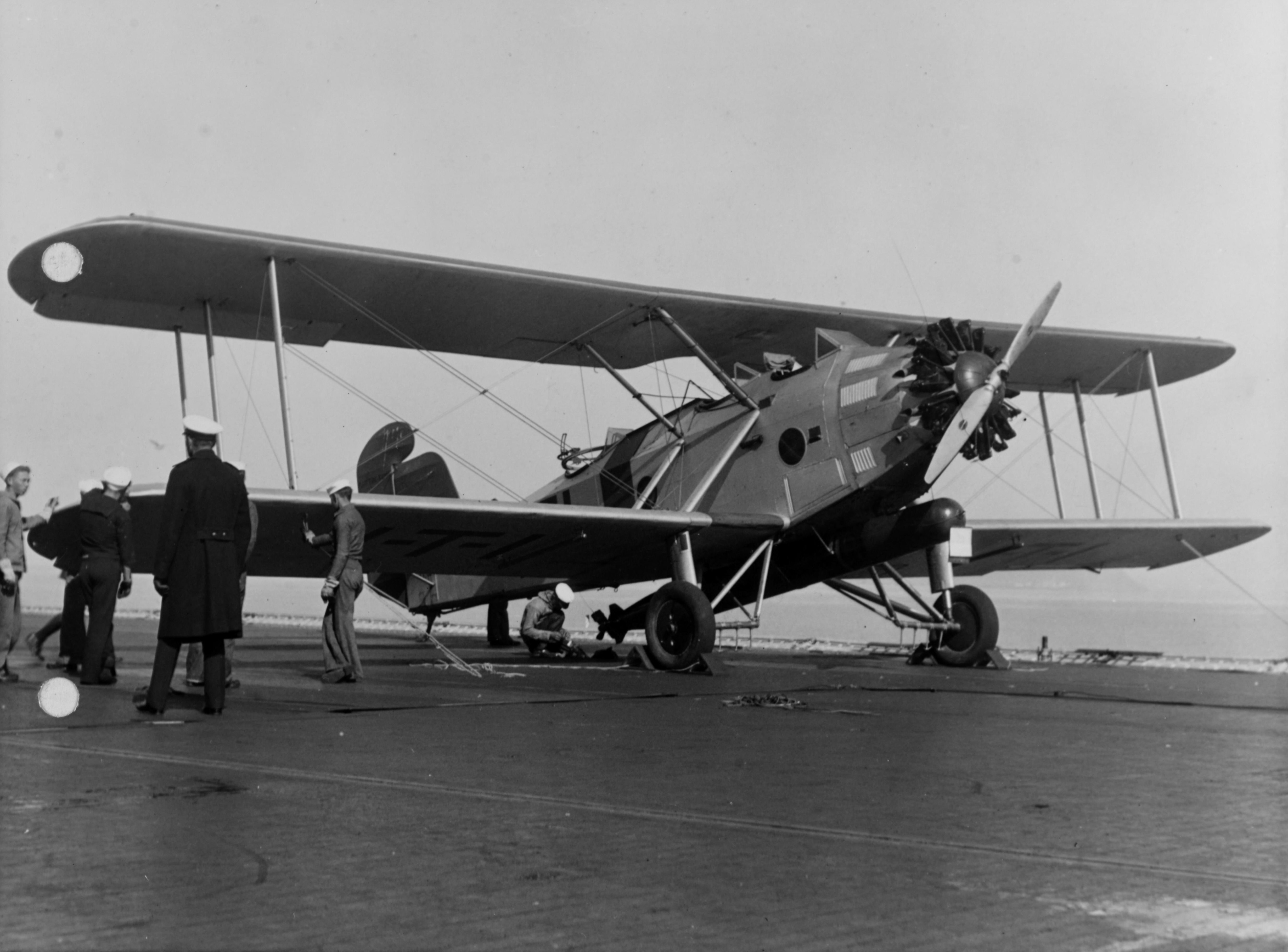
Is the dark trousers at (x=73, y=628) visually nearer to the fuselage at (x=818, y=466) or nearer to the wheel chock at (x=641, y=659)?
the wheel chock at (x=641, y=659)

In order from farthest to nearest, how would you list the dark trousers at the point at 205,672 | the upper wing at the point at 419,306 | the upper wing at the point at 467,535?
the upper wing at the point at 419,306 → the upper wing at the point at 467,535 → the dark trousers at the point at 205,672

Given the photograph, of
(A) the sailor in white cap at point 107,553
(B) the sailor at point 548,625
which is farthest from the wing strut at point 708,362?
(A) the sailor in white cap at point 107,553


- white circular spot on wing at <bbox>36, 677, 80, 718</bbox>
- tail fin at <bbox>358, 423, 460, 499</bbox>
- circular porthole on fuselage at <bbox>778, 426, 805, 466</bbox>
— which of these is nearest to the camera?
white circular spot on wing at <bbox>36, 677, 80, 718</bbox>

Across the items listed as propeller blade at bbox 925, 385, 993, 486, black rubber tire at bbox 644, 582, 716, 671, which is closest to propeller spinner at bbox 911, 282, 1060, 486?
propeller blade at bbox 925, 385, 993, 486

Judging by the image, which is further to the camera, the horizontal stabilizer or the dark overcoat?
the horizontal stabilizer

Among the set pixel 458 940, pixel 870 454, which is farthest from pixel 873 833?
pixel 870 454

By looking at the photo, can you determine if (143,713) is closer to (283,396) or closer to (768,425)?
(283,396)

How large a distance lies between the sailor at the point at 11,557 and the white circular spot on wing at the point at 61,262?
2876mm

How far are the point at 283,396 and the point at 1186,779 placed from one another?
32.9 ft

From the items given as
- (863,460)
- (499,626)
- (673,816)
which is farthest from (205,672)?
(499,626)

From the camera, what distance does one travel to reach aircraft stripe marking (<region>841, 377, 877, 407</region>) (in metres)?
14.1

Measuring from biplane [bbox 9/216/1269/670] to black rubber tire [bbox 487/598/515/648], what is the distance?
96.1 inches

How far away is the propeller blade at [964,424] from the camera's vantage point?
13.5 metres

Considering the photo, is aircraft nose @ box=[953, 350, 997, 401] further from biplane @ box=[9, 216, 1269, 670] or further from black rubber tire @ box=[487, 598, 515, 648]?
black rubber tire @ box=[487, 598, 515, 648]
